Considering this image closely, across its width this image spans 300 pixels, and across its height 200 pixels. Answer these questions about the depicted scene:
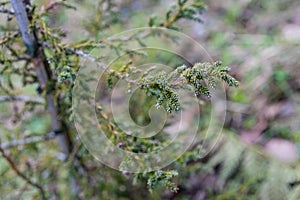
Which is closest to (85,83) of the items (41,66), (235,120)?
(41,66)

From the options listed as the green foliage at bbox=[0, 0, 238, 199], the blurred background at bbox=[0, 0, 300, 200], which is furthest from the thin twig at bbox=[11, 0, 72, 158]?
the blurred background at bbox=[0, 0, 300, 200]

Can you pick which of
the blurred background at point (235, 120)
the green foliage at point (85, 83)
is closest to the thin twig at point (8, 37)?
the green foliage at point (85, 83)

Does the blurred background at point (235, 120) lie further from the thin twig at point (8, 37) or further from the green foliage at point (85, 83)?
the thin twig at point (8, 37)

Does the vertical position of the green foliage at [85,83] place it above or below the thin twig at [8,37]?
below

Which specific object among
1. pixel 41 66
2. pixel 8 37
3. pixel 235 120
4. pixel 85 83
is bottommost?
pixel 235 120

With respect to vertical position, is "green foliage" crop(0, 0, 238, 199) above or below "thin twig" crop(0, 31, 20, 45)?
below

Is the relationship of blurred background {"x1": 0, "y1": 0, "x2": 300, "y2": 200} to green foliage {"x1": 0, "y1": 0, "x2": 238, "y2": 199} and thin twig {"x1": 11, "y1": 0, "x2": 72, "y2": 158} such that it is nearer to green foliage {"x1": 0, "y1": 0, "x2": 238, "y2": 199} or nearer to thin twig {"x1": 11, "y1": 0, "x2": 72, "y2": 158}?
green foliage {"x1": 0, "y1": 0, "x2": 238, "y2": 199}

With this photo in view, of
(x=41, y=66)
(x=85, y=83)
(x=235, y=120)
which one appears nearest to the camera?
(x=85, y=83)

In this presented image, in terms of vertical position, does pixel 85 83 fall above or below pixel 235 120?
above

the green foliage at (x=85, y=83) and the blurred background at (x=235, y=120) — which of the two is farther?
the blurred background at (x=235, y=120)

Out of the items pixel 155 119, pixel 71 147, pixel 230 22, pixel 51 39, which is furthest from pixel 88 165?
pixel 230 22

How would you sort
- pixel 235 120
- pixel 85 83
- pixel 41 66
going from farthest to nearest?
pixel 235 120 → pixel 41 66 → pixel 85 83

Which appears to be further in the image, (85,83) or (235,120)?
(235,120)

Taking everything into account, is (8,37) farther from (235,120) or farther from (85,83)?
(235,120)
